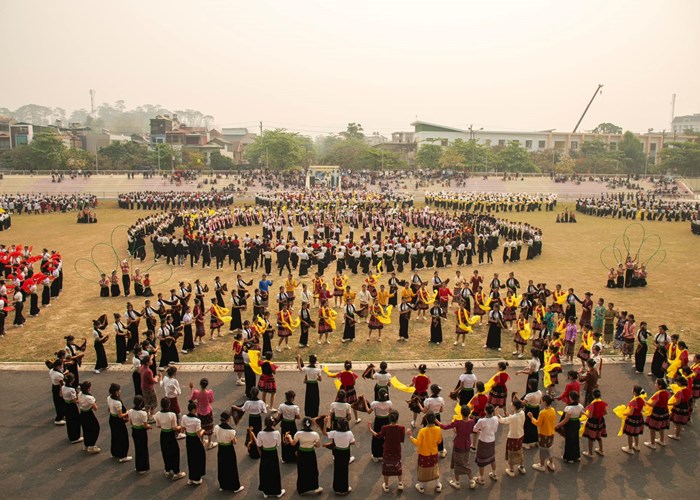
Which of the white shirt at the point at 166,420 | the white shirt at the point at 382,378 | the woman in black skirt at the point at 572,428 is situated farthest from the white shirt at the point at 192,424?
the woman in black skirt at the point at 572,428

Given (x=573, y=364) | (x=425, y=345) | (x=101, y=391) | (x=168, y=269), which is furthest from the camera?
(x=168, y=269)

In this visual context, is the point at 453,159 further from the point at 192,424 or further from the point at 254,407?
the point at 192,424

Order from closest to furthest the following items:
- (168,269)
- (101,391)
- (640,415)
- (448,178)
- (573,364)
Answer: (640,415) < (101,391) < (573,364) < (168,269) < (448,178)

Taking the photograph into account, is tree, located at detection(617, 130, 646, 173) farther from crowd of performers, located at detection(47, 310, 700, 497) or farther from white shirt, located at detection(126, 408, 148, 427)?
white shirt, located at detection(126, 408, 148, 427)

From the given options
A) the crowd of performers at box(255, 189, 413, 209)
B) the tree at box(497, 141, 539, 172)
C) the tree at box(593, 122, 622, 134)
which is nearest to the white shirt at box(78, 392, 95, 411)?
the crowd of performers at box(255, 189, 413, 209)

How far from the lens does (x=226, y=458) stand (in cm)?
700

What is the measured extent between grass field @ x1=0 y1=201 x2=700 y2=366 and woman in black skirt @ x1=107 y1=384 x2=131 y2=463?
388 cm

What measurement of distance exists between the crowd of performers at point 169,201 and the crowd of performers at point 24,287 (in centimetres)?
1951

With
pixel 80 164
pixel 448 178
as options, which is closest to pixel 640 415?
pixel 448 178

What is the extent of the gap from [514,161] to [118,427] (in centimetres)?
6324

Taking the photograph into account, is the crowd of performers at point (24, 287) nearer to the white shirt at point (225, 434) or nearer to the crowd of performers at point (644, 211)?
the white shirt at point (225, 434)

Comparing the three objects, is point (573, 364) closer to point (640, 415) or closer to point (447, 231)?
point (640, 415)

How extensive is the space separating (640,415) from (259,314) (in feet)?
25.6

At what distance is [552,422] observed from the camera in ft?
24.7
